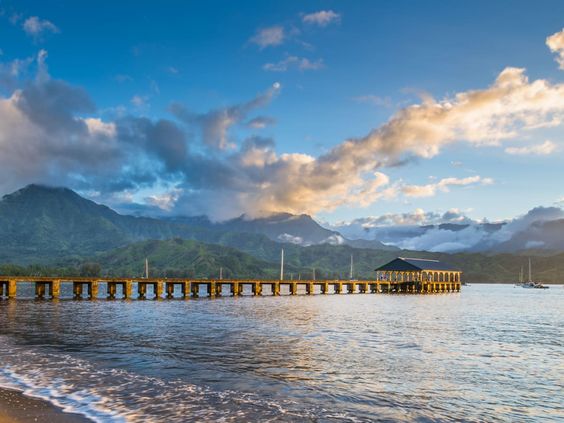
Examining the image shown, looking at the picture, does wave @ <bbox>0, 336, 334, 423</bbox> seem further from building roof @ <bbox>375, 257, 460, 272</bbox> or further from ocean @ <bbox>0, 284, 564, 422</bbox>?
building roof @ <bbox>375, 257, 460, 272</bbox>

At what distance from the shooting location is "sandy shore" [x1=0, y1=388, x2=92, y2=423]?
14.2m

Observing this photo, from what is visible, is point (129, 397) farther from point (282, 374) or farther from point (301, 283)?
point (301, 283)

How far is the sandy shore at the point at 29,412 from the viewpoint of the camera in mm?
14156

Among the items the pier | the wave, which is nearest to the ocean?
the wave

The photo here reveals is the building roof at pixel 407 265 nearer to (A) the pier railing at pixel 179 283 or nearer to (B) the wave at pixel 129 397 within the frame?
(A) the pier railing at pixel 179 283

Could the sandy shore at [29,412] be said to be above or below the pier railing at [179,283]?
above

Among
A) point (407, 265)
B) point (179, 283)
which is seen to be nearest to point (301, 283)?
point (407, 265)

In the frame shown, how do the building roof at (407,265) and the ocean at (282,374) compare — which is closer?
the ocean at (282,374)

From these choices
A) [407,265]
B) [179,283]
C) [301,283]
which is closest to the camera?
[301,283]

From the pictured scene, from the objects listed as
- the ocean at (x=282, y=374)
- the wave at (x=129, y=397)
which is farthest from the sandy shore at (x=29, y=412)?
the ocean at (x=282, y=374)

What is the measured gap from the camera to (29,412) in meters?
14.9

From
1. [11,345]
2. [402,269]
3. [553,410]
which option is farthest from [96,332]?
Result: [402,269]

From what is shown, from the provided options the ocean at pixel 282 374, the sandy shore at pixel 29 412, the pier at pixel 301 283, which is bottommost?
the pier at pixel 301 283

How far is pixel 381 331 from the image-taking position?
43.4 meters
